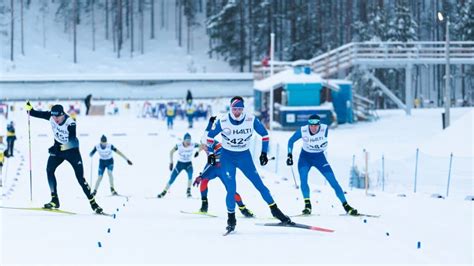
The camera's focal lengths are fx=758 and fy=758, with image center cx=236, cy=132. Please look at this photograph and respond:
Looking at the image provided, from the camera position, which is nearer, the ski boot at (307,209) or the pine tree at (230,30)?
the ski boot at (307,209)

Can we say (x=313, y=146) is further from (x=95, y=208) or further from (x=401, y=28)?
(x=401, y=28)

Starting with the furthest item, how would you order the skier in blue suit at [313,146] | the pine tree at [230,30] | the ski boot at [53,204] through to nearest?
the pine tree at [230,30], the skier in blue suit at [313,146], the ski boot at [53,204]

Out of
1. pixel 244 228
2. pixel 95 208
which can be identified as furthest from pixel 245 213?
pixel 95 208

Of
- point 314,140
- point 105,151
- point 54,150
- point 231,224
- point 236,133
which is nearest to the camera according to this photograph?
point 231,224

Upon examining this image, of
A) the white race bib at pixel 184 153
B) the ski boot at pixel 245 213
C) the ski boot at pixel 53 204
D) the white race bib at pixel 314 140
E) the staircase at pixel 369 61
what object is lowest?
the ski boot at pixel 245 213

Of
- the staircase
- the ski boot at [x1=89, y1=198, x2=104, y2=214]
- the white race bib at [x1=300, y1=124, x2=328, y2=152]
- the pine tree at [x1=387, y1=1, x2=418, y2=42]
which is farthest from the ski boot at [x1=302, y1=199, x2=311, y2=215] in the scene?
the pine tree at [x1=387, y1=1, x2=418, y2=42]

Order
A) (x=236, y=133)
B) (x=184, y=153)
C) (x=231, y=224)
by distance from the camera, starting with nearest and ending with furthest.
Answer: (x=231, y=224), (x=236, y=133), (x=184, y=153)

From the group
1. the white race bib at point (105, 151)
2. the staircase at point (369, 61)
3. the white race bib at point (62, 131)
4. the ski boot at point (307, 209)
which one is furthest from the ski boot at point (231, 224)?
the staircase at point (369, 61)

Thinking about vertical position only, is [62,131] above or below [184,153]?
above

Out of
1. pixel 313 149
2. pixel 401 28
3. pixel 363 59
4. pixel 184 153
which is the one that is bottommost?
pixel 184 153

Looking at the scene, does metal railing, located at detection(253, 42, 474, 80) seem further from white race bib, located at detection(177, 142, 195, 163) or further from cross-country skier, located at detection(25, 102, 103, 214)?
cross-country skier, located at detection(25, 102, 103, 214)

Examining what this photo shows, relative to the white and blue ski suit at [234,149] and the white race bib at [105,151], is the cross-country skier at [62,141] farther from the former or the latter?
the white race bib at [105,151]

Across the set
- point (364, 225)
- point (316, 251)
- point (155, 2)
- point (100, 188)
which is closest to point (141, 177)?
point (100, 188)

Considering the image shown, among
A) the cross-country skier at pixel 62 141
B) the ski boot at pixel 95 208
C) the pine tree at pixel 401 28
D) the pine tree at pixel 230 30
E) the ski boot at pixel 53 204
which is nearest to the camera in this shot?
the cross-country skier at pixel 62 141
